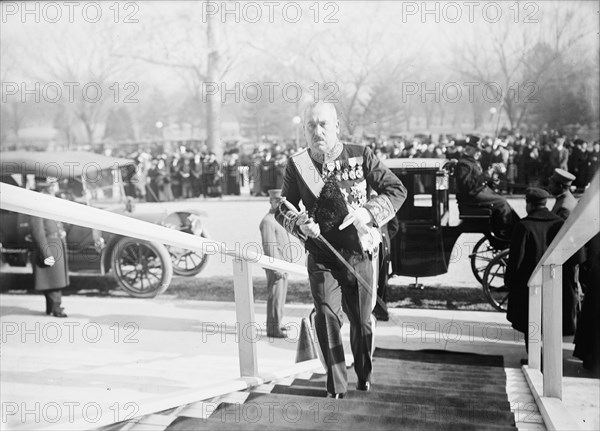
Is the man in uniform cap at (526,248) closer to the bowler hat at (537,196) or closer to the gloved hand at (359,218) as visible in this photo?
the bowler hat at (537,196)

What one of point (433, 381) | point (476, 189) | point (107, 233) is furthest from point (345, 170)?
point (107, 233)

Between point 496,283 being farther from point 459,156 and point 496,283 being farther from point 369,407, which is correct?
point 369,407

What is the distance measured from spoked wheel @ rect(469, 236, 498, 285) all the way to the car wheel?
1236 mm

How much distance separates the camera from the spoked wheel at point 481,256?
2.85 metres

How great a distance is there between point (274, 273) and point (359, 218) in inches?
27.0

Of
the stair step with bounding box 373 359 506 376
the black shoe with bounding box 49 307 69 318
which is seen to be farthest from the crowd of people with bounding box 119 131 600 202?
the black shoe with bounding box 49 307 69 318

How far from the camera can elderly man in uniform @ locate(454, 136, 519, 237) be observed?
2.80 meters

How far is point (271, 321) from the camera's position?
117 inches

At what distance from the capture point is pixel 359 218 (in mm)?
2484

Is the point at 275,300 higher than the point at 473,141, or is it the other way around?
the point at 473,141

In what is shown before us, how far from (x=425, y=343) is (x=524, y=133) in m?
1.03

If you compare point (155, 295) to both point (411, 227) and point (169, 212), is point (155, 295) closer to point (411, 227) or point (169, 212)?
point (169, 212)

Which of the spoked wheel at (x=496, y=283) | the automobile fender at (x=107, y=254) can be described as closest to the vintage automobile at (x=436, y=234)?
the spoked wheel at (x=496, y=283)

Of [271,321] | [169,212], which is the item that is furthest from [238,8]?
[271,321]
